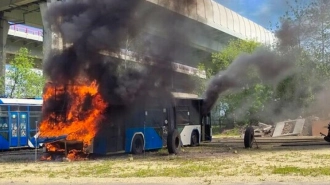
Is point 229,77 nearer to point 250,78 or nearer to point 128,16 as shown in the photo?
point 250,78

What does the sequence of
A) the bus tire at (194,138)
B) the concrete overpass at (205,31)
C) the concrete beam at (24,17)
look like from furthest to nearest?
the concrete beam at (24,17)
the concrete overpass at (205,31)
the bus tire at (194,138)

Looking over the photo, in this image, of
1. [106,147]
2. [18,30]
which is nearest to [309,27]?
[106,147]

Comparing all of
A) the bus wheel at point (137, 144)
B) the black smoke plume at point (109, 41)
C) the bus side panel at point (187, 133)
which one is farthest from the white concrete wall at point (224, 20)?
the bus wheel at point (137, 144)

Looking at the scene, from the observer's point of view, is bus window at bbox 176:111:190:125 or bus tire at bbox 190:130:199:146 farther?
bus tire at bbox 190:130:199:146

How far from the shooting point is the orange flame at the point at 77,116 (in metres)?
18.2

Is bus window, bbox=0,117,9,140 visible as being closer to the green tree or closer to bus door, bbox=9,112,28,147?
bus door, bbox=9,112,28,147

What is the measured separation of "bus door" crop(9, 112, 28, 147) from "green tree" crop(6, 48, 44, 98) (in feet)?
52.4

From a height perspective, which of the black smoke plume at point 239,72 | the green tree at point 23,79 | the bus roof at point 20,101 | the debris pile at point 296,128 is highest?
the green tree at point 23,79

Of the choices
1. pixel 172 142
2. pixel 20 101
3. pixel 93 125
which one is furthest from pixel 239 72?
pixel 20 101

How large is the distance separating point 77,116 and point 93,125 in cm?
76

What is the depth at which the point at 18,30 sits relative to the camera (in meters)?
48.6

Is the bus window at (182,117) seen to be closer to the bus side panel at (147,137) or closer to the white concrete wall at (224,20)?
the bus side panel at (147,137)

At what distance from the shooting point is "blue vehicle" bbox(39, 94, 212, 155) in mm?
19016

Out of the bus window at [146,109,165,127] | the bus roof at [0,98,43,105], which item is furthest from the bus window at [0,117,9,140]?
the bus window at [146,109,165,127]
